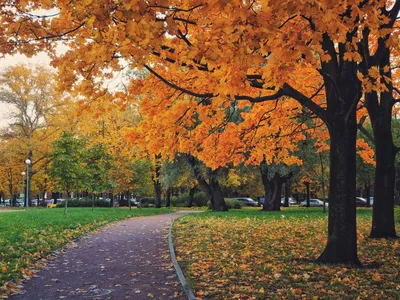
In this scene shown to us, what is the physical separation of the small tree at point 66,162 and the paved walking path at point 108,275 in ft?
39.6

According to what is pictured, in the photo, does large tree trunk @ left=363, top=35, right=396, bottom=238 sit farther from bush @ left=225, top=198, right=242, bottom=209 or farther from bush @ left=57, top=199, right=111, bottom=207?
bush @ left=57, top=199, right=111, bottom=207

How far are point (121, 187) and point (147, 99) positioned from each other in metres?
24.8

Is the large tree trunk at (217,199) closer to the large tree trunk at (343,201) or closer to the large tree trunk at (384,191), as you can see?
the large tree trunk at (384,191)

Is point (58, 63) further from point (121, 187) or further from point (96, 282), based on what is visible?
point (121, 187)

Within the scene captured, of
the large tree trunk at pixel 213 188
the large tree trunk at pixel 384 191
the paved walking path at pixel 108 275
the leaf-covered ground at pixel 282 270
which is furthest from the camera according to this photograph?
the large tree trunk at pixel 213 188

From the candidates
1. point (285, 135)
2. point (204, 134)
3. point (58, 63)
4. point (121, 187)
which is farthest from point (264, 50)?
point (121, 187)

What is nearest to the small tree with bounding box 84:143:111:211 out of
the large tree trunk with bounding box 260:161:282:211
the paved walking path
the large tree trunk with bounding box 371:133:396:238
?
the large tree trunk with bounding box 260:161:282:211

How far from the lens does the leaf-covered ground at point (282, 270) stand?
19.8ft

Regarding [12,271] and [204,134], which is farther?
[204,134]

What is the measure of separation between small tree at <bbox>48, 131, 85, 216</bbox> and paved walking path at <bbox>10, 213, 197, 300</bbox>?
476 inches

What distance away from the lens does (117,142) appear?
36156mm

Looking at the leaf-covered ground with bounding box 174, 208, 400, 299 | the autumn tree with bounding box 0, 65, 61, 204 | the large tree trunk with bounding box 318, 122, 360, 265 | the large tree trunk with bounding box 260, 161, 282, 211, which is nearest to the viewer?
the leaf-covered ground with bounding box 174, 208, 400, 299

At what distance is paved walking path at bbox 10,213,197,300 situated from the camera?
6.36m

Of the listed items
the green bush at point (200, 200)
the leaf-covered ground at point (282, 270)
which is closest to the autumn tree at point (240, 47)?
the leaf-covered ground at point (282, 270)
